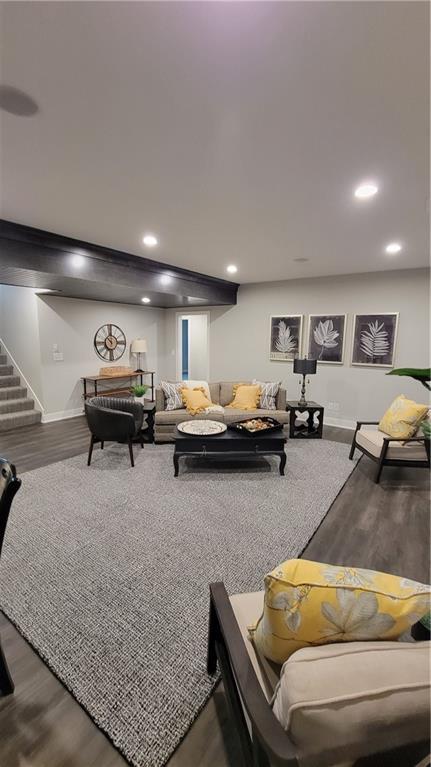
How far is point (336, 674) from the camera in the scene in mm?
689

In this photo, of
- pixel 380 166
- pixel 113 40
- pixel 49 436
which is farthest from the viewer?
pixel 49 436

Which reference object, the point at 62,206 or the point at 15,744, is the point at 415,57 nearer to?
the point at 62,206

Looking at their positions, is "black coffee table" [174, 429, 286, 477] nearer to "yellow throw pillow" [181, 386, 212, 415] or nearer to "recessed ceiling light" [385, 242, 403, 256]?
"yellow throw pillow" [181, 386, 212, 415]

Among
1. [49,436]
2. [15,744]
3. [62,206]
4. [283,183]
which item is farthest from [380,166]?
[49,436]

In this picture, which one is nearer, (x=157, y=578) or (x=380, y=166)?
(x=380, y=166)

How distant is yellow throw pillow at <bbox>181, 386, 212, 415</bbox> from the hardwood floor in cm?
156

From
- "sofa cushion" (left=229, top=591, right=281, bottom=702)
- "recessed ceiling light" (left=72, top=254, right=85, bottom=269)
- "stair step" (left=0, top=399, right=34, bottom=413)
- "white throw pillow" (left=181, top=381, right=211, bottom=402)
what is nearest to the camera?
"sofa cushion" (left=229, top=591, right=281, bottom=702)

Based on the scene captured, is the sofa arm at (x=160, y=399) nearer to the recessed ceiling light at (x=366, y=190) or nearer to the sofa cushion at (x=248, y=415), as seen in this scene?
the sofa cushion at (x=248, y=415)

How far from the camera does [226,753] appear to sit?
120 cm

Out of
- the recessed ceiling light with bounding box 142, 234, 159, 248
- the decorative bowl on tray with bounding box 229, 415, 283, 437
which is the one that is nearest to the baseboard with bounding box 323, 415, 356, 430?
the decorative bowl on tray with bounding box 229, 415, 283, 437

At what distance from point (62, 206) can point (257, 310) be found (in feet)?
13.5

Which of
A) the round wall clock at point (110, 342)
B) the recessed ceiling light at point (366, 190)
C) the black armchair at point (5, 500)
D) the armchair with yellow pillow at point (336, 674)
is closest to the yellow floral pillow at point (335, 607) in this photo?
the armchair with yellow pillow at point (336, 674)

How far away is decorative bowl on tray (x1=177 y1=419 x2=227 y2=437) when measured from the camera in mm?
3484

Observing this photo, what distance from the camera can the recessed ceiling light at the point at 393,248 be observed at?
3361mm
